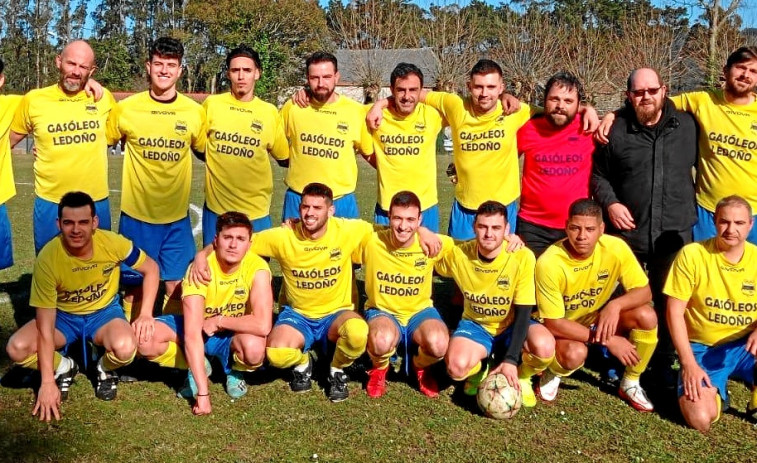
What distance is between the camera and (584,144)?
207 inches

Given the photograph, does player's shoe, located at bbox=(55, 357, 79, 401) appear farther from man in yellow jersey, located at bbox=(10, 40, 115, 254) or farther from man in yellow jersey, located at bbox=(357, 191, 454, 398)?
man in yellow jersey, located at bbox=(357, 191, 454, 398)

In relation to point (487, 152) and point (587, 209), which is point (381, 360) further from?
point (487, 152)

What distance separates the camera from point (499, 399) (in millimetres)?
4230

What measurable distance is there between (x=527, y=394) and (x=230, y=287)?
2043 millimetres

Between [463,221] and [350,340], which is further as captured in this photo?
[463,221]

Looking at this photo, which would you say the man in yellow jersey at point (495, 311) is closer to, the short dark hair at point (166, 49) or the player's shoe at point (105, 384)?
the player's shoe at point (105, 384)

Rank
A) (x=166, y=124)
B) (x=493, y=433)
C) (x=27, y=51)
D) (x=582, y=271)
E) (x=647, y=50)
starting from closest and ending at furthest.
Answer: (x=493, y=433) < (x=582, y=271) < (x=166, y=124) < (x=647, y=50) < (x=27, y=51)

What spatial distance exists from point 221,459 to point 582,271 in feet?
8.35

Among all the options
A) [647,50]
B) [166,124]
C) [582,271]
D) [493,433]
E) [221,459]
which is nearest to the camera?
[221,459]

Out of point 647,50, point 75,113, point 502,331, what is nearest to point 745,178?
point 502,331

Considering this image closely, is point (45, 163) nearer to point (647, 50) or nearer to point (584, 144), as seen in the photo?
point (584, 144)

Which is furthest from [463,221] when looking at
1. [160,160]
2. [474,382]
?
[160,160]

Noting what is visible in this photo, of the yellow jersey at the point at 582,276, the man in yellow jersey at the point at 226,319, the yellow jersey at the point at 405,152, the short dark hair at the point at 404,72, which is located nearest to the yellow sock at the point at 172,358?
the man in yellow jersey at the point at 226,319

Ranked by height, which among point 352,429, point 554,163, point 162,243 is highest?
point 554,163
